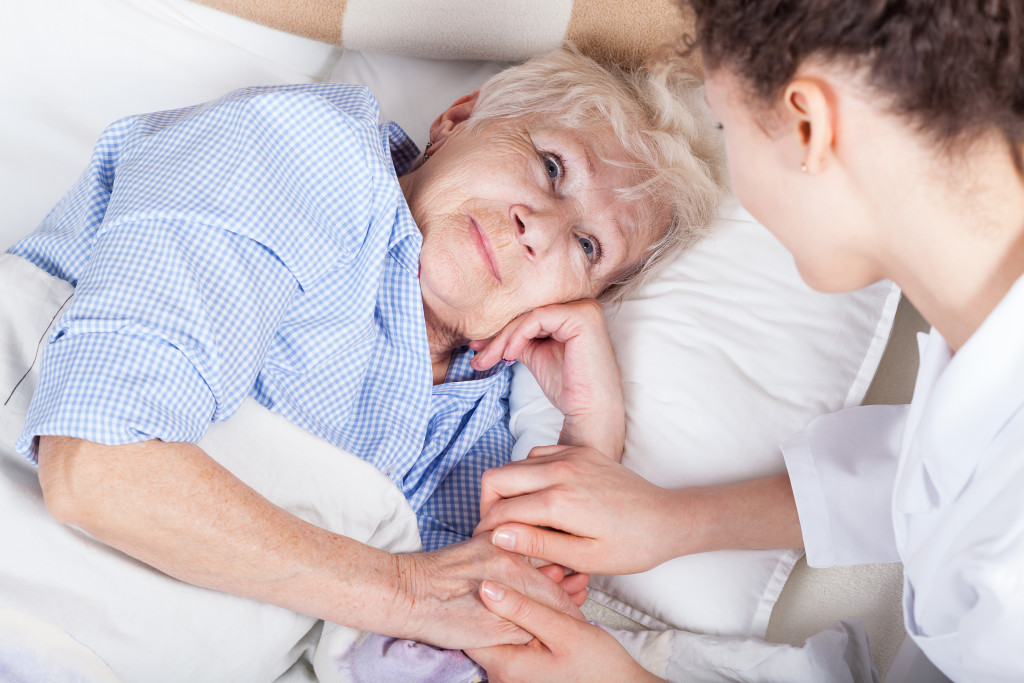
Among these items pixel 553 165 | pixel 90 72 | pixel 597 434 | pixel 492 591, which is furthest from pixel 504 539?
pixel 90 72

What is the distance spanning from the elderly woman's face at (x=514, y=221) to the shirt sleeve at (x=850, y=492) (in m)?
0.53

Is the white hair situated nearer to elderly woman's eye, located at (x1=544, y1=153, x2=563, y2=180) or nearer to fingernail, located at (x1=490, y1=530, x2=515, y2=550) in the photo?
elderly woman's eye, located at (x1=544, y1=153, x2=563, y2=180)

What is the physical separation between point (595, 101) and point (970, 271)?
0.85 metres

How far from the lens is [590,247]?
154 cm

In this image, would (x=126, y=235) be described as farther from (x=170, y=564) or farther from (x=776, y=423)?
(x=776, y=423)

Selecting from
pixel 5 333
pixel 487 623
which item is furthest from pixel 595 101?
pixel 5 333

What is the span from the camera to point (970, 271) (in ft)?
2.81

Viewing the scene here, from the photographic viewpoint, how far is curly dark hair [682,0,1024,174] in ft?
2.28

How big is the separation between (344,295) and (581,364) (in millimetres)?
475

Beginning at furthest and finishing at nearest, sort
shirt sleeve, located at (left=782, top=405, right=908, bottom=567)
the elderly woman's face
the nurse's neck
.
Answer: the elderly woman's face < shirt sleeve, located at (left=782, top=405, right=908, bottom=567) < the nurse's neck

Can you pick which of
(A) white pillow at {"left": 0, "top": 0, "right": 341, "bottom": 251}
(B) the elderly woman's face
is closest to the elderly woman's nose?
(B) the elderly woman's face

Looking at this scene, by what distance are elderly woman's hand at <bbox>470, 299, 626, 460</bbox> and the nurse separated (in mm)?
309

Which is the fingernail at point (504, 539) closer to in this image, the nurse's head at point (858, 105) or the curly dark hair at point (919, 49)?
the nurse's head at point (858, 105)

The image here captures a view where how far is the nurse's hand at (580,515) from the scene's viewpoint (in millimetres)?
1228
